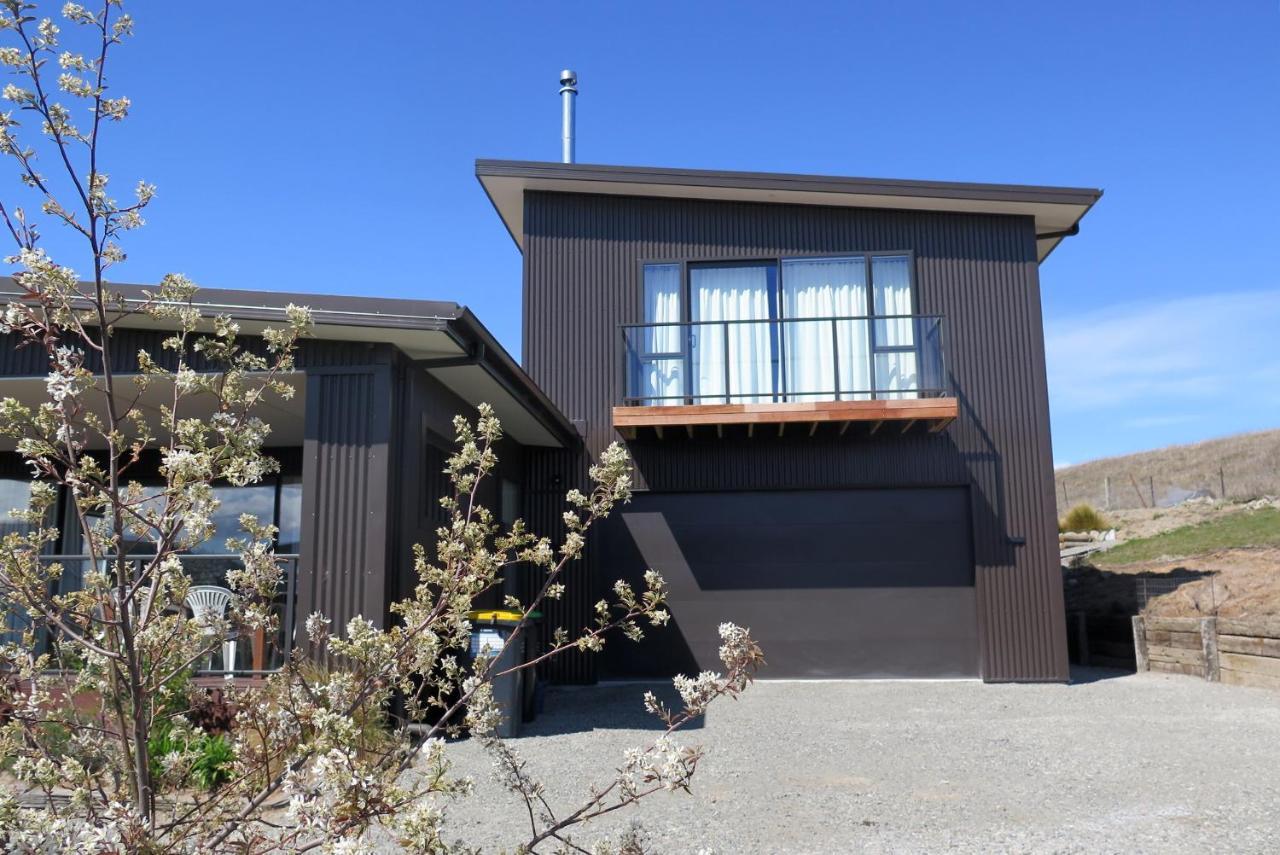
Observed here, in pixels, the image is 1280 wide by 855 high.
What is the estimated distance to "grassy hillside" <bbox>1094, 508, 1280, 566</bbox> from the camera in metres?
15.0

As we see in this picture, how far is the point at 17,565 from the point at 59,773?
487 mm

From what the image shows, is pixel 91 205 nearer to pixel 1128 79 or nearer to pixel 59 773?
pixel 59 773

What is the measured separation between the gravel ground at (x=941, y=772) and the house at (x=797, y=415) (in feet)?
4.48

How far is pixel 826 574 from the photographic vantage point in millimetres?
11211

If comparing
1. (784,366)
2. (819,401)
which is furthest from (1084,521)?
(819,401)

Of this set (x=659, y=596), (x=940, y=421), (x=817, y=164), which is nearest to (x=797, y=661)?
(x=940, y=421)

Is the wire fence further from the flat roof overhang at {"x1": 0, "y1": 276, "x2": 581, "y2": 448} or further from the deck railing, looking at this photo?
the flat roof overhang at {"x1": 0, "y1": 276, "x2": 581, "y2": 448}

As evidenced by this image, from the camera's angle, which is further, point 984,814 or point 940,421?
point 940,421

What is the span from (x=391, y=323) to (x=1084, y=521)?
19308mm

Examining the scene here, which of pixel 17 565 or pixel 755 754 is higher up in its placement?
pixel 17 565

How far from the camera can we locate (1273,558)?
12453 mm

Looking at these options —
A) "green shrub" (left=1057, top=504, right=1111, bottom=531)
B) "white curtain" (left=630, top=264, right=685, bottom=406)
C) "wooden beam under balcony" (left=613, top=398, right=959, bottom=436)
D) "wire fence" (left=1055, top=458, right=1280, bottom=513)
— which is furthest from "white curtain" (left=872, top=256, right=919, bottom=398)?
"wire fence" (left=1055, top=458, right=1280, bottom=513)

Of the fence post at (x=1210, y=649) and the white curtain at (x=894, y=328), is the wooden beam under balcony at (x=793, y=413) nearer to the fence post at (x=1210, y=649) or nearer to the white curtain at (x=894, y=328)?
the white curtain at (x=894, y=328)

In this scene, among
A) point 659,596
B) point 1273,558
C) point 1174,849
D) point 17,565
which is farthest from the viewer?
point 1273,558
